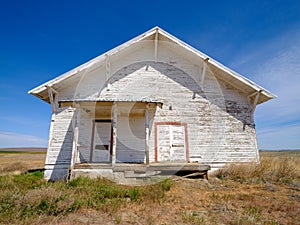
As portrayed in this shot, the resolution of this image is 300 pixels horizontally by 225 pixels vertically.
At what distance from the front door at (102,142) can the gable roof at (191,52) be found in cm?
272

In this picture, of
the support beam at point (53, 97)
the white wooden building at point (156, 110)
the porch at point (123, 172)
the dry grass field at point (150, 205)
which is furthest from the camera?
the white wooden building at point (156, 110)

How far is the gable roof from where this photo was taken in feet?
29.9

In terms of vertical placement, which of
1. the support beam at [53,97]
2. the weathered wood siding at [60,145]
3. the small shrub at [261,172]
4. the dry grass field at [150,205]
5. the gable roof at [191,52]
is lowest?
the dry grass field at [150,205]

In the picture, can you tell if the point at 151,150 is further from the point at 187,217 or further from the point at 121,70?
the point at 187,217

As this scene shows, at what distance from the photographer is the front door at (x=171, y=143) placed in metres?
9.29

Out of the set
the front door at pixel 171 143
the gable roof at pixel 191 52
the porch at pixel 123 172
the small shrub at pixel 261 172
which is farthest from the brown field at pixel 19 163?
the small shrub at pixel 261 172

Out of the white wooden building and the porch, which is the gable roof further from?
the porch

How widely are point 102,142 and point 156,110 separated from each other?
313 centimetres

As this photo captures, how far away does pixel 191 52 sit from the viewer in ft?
33.3

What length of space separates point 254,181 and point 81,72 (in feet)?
29.9

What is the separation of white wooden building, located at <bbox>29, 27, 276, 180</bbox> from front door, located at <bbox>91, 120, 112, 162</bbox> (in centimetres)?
5

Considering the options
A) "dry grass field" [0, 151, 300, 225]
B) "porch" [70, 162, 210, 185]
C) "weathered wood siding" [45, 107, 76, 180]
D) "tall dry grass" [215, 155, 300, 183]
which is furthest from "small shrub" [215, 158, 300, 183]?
"weathered wood siding" [45, 107, 76, 180]

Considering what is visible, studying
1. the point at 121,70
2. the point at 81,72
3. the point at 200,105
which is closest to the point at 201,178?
the point at 200,105

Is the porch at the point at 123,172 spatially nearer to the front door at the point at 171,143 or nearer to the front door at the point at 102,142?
the front door at the point at 171,143
